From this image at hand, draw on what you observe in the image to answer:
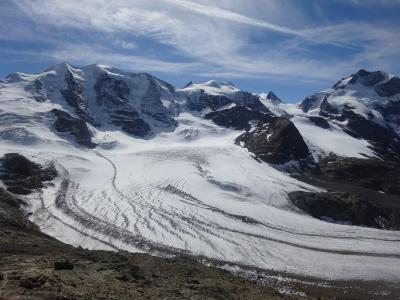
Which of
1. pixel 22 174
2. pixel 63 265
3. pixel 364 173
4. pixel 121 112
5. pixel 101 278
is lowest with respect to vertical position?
pixel 121 112

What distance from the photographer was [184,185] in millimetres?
89375

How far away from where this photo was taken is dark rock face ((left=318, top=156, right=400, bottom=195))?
4897 inches

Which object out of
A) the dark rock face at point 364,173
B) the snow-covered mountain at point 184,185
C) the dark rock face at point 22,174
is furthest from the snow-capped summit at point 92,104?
the dark rock face at point 22,174

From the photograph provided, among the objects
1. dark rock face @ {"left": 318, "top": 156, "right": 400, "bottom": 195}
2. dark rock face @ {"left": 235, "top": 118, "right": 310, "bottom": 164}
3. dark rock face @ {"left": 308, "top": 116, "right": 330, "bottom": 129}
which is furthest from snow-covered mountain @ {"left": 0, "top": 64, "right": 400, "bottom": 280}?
dark rock face @ {"left": 318, "top": 156, "right": 400, "bottom": 195}

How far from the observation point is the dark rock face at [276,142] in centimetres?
12850

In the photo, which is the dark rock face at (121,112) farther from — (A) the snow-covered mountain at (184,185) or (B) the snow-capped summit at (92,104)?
(A) the snow-covered mountain at (184,185)

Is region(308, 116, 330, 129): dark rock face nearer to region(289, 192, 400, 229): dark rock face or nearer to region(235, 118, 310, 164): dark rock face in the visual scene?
region(235, 118, 310, 164): dark rock face

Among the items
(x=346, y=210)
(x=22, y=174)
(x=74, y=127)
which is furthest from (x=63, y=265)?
(x=74, y=127)

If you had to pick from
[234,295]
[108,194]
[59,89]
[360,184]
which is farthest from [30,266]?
[59,89]

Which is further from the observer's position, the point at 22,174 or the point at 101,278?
the point at 22,174

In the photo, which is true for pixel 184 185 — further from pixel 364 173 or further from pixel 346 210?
pixel 364 173

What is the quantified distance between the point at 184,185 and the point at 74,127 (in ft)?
213

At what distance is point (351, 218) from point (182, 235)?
37.2 m

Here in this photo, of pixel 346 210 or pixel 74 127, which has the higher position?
pixel 346 210
